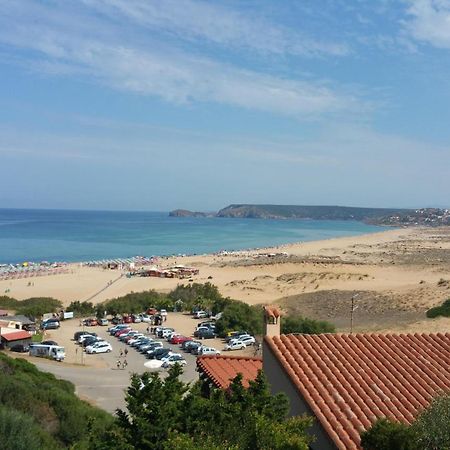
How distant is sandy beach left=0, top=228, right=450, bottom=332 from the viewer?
34.2 meters

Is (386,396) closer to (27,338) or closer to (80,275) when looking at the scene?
(27,338)

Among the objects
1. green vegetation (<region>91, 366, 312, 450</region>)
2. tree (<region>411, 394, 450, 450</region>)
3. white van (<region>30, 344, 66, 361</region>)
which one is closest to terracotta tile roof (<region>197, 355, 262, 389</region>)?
green vegetation (<region>91, 366, 312, 450</region>)

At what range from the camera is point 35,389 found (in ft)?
45.2

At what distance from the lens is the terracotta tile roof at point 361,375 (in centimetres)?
643

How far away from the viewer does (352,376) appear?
293 inches

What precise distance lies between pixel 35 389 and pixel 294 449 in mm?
10707

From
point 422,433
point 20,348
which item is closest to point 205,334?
point 20,348

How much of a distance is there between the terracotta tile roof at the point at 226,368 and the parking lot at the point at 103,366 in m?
7.56

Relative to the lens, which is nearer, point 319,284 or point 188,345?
point 188,345

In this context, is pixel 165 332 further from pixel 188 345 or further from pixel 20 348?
pixel 20 348

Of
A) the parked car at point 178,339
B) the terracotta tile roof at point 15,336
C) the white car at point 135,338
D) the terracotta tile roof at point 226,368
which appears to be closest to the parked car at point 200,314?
the white car at point 135,338

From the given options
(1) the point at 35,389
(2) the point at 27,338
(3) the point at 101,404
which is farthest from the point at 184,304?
(1) the point at 35,389

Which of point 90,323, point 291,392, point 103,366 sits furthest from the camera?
point 90,323

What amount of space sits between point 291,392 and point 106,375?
17.0 meters
